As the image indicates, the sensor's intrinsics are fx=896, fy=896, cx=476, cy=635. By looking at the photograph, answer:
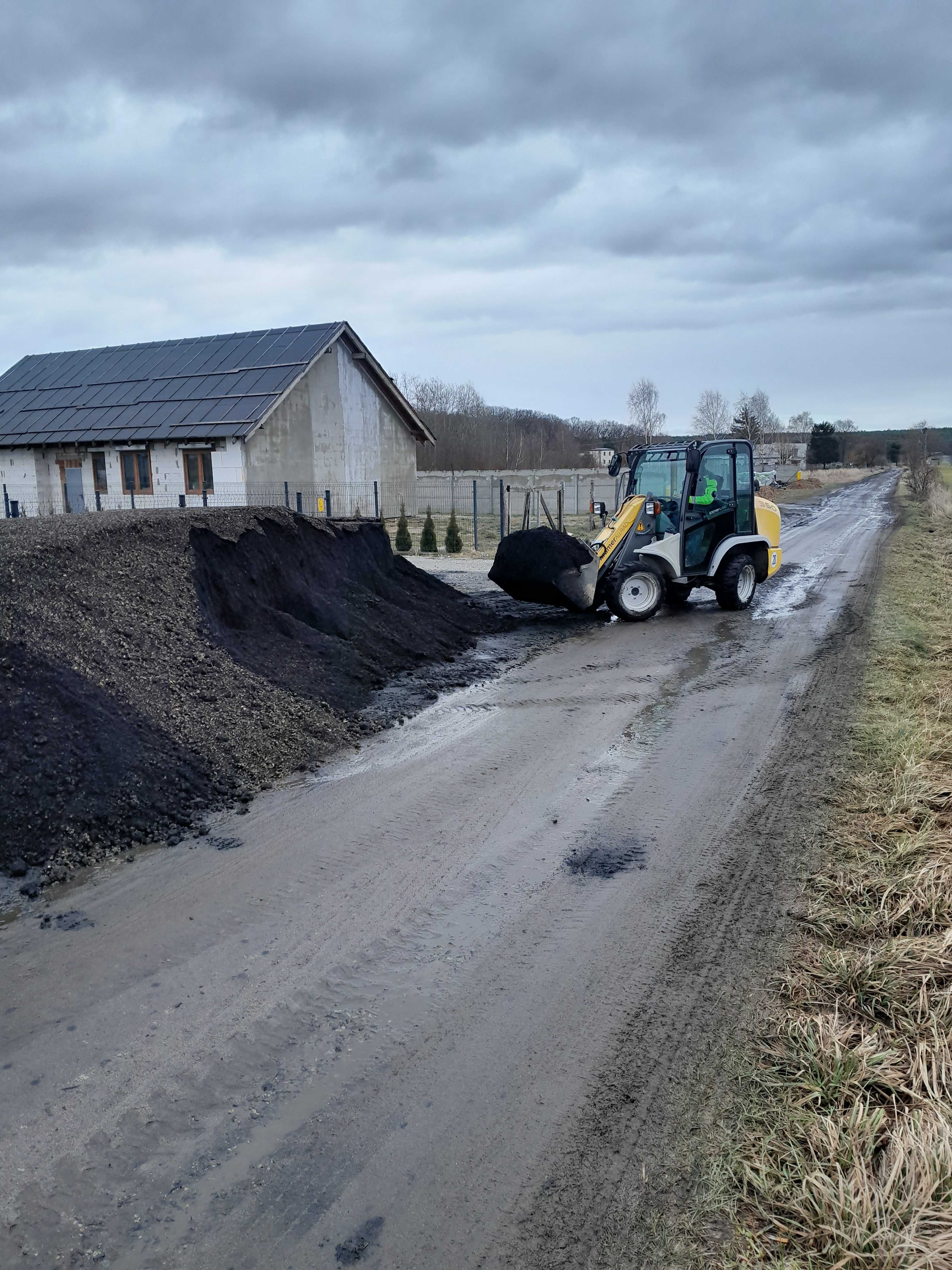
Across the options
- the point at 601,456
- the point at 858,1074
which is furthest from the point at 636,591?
the point at 601,456

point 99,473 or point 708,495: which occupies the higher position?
point 99,473

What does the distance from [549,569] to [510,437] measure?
71543 mm

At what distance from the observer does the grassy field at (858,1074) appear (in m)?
2.59

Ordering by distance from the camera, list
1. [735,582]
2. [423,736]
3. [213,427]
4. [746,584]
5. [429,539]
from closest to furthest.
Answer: [423,736], [735,582], [746,584], [429,539], [213,427]

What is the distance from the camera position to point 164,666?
741 cm

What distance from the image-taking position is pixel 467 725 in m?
8.02

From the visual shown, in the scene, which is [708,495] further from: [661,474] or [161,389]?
[161,389]

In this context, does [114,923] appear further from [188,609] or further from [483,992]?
[188,609]

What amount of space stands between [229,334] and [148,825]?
27.6m

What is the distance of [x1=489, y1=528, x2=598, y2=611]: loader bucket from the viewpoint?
41.1 ft

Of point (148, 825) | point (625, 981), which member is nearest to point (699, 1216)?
point (625, 981)

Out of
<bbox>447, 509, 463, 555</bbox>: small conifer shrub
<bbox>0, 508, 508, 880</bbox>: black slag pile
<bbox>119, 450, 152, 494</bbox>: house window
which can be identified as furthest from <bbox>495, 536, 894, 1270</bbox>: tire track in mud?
<bbox>119, 450, 152, 494</bbox>: house window

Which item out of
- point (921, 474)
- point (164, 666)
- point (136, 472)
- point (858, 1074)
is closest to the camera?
point (858, 1074)

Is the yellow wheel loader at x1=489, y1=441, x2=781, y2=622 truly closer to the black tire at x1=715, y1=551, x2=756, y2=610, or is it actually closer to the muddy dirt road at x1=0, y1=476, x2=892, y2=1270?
the black tire at x1=715, y1=551, x2=756, y2=610
